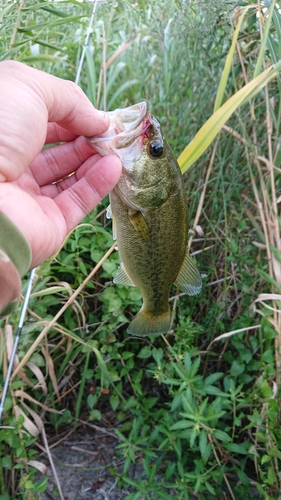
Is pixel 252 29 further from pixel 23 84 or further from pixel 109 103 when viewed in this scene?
pixel 23 84

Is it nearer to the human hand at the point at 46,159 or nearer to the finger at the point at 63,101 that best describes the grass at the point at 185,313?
the human hand at the point at 46,159

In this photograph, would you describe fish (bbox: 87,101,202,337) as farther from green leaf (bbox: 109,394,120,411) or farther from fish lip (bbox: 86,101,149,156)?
green leaf (bbox: 109,394,120,411)

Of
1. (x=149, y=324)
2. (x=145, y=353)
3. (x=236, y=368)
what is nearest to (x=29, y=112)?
(x=149, y=324)

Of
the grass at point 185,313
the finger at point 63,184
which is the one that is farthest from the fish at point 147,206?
the grass at point 185,313

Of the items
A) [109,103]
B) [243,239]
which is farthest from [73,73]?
[243,239]

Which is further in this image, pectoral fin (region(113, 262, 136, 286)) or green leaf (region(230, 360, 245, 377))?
green leaf (region(230, 360, 245, 377))

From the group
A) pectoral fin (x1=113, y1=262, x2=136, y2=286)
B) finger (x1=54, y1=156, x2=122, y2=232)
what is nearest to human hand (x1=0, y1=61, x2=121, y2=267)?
finger (x1=54, y1=156, x2=122, y2=232)

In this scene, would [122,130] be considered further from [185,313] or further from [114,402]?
[114,402]
